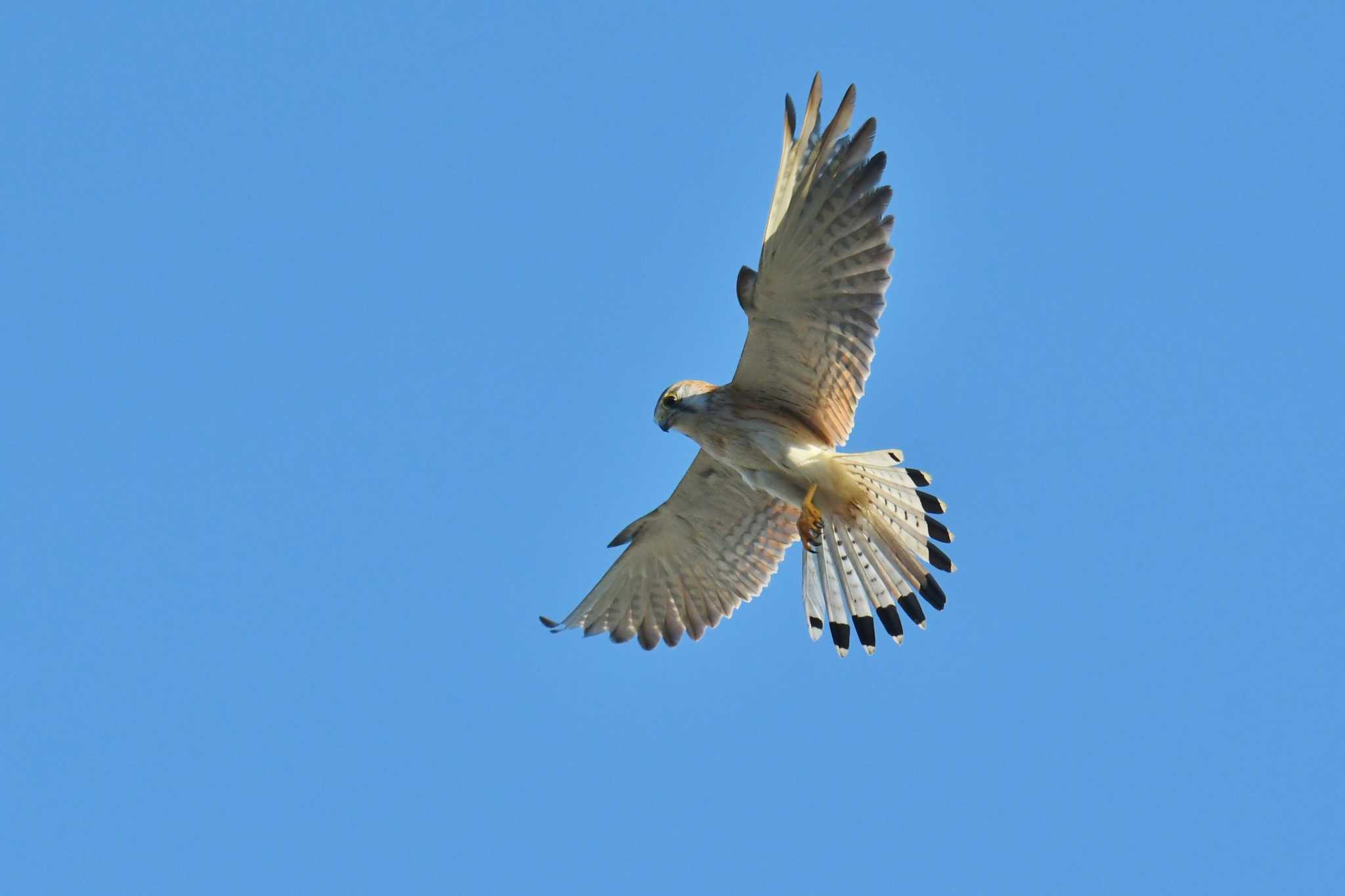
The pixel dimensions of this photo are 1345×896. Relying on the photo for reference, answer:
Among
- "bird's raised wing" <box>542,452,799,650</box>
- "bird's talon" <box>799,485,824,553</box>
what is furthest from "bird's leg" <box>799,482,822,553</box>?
"bird's raised wing" <box>542,452,799,650</box>

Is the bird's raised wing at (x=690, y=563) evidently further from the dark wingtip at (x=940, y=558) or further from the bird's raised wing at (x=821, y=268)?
the dark wingtip at (x=940, y=558)

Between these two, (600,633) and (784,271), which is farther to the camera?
(600,633)

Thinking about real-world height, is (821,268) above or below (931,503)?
above

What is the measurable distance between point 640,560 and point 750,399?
6.34 ft

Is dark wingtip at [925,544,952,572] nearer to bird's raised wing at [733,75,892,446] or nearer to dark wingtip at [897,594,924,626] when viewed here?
dark wingtip at [897,594,924,626]

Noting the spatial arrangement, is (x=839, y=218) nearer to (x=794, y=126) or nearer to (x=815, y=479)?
(x=794, y=126)

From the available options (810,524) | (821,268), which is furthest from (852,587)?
(821,268)

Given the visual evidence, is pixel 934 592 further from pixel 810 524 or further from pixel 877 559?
pixel 810 524

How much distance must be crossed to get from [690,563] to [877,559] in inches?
76.3

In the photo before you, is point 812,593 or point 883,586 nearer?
point 883,586

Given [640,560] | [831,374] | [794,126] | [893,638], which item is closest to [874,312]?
[831,374]

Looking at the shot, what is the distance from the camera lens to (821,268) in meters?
9.99

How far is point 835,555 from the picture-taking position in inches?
418

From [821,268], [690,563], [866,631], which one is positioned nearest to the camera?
[821,268]
